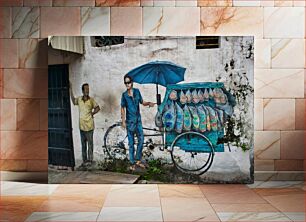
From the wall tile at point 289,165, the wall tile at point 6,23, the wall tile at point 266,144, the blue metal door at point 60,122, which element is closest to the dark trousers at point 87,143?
the blue metal door at point 60,122

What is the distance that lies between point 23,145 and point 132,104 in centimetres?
131

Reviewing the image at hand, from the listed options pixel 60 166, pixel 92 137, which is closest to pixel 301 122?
pixel 92 137

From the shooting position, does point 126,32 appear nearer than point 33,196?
No

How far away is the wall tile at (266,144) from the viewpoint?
5.52 meters

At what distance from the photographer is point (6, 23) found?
18.1 ft

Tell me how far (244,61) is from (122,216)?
94.1 inches

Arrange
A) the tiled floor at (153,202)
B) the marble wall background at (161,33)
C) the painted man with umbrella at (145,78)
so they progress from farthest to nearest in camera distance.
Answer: the marble wall background at (161,33) → the painted man with umbrella at (145,78) → the tiled floor at (153,202)

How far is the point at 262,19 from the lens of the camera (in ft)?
18.0

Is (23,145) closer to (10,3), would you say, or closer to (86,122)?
(86,122)

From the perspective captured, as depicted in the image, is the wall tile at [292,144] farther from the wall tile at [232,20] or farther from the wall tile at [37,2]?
the wall tile at [37,2]

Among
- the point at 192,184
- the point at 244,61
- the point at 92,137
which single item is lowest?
the point at 192,184

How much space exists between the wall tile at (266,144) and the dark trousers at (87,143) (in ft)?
5.95

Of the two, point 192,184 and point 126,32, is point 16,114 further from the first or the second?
point 192,184

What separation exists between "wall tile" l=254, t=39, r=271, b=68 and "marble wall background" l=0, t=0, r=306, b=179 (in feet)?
0.04
